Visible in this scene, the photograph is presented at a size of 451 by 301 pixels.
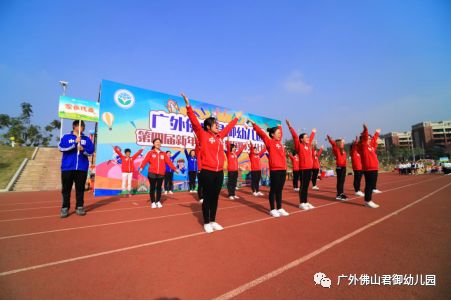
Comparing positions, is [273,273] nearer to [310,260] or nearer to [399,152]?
[310,260]

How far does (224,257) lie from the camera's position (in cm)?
270

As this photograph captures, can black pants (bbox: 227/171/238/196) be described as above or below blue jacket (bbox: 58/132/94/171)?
below

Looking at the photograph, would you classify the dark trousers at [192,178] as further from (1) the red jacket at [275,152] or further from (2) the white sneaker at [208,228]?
(2) the white sneaker at [208,228]

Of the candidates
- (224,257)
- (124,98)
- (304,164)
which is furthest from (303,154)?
(124,98)

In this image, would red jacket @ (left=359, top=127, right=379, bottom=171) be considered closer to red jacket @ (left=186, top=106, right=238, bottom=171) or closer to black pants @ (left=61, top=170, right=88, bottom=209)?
red jacket @ (left=186, top=106, right=238, bottom=171)

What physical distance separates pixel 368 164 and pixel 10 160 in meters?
26.5

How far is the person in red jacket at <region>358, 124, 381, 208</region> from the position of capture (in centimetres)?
597

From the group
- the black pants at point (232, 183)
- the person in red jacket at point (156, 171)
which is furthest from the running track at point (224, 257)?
the black pants at point (232, 183)

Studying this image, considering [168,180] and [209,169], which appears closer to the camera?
[209,169]

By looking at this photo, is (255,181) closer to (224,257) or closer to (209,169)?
(209,169)

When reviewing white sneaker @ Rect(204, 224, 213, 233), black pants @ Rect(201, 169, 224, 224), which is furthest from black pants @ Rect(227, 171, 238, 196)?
white sneaker @ Rect(204, 224, 213, 233)

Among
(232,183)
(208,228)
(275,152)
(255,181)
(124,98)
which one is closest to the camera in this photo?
(208,228)

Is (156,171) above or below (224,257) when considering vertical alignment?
above

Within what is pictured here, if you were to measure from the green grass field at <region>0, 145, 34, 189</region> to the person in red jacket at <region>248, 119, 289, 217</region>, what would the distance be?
1725 cm
